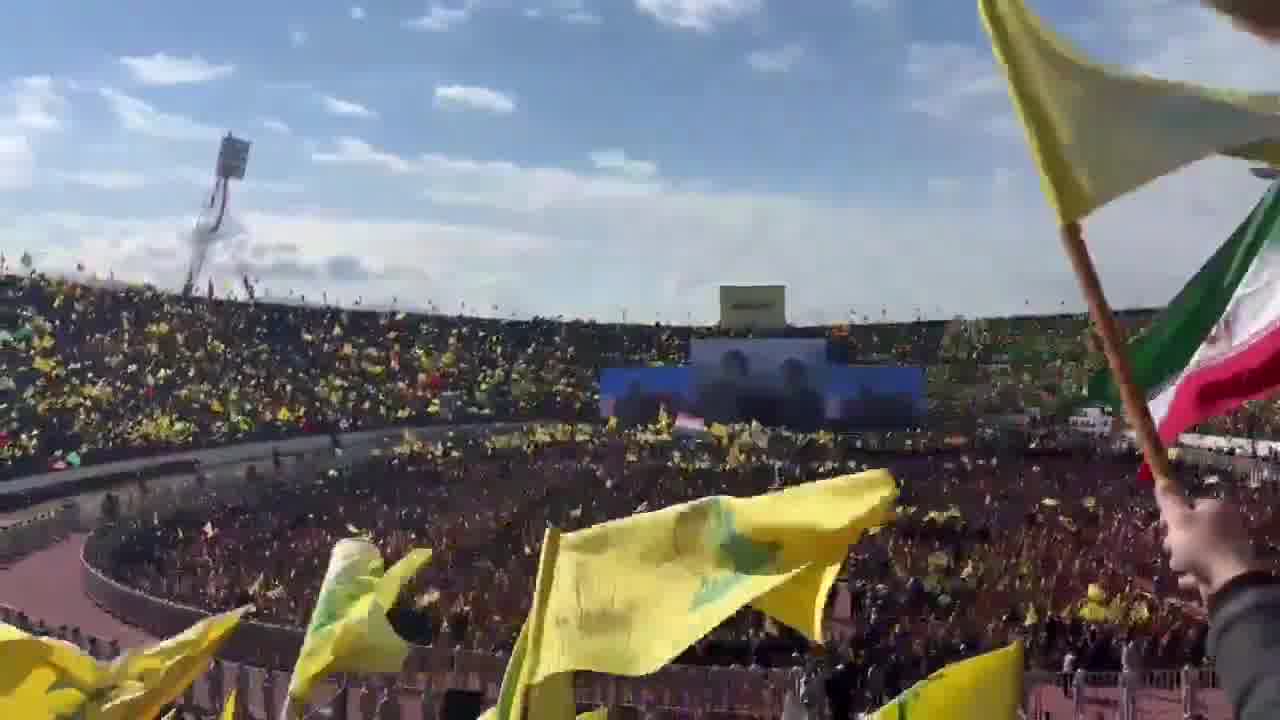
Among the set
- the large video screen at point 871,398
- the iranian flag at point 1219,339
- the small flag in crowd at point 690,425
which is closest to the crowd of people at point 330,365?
the large video screen at point 871,398

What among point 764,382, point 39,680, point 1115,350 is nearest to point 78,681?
point 39,680

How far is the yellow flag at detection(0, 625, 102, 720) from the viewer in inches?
151

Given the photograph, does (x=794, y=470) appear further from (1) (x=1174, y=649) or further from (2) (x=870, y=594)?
(1) (x=1174, y=649)

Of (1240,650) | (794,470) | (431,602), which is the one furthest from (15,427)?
(1240,650)

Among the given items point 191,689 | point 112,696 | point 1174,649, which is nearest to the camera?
point 112,696

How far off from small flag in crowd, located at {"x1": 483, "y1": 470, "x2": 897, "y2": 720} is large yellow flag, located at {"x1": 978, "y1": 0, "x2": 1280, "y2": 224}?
0.71 meters

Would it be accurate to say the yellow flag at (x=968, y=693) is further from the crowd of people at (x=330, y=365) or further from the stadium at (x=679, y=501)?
the crowd of people at (x=330, y=365)

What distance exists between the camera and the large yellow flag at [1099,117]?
2.47m

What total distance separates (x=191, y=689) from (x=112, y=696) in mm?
8095

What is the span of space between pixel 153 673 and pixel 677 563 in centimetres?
209

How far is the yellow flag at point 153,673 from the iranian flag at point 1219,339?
9.26ft

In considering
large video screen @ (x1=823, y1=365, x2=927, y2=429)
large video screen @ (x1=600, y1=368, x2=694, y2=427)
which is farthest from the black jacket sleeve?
large video screen @ (x1=600, y1=368, x2=694, y2=427)

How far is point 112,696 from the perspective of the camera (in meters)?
3.93

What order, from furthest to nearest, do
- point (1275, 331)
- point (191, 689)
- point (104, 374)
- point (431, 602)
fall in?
point (104, 374) < point (431, 602) < point (191, 689) < point (1275, 331)
